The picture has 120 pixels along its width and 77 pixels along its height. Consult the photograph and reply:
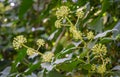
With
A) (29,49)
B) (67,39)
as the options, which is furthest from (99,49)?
Result: (67,39)

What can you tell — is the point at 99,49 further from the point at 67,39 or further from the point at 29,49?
the point at 67,39

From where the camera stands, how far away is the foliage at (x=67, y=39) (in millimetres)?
898

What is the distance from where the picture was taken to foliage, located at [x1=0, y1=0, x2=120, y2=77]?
2.95 feet

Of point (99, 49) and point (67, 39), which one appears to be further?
point (67, 39)

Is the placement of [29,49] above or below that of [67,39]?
below

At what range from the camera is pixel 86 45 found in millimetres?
894

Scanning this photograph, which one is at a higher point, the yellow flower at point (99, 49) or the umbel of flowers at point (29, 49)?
the umbel of flowers at point (29, 49)

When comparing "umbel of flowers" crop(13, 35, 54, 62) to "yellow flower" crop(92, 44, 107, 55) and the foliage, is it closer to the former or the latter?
the foliage

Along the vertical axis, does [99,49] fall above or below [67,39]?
below

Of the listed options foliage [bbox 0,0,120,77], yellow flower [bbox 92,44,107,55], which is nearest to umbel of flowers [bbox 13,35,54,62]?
foliage [bbox 0,0,120,77]

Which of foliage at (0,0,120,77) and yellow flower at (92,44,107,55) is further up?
foliage at (0,0,120,77)

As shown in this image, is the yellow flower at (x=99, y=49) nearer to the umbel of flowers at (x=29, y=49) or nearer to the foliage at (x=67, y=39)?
the foliage at (x=67, y=39)

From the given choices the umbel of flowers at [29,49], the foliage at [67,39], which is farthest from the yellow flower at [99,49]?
the umbel of flowers at [29,49]

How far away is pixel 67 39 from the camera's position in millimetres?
1618
